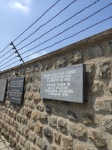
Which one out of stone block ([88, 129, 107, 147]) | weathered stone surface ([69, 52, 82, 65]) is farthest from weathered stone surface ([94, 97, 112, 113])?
weathered stone surface ([69, 52, 82, 65])

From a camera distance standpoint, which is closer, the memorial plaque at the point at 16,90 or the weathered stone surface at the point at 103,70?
the weathered stone surface at the point at 103,70

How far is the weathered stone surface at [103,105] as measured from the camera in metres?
2.21

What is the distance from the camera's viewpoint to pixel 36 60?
4066 mm

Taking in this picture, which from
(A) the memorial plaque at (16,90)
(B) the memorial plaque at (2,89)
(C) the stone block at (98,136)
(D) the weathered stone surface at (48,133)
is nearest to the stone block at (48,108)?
(D) the weathered stone surface at (48,133)

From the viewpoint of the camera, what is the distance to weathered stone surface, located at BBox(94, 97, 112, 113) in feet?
7.25

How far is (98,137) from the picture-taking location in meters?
2.30

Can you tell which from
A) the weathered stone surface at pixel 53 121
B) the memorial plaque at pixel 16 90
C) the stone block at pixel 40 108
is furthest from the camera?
the memorial plaque at pixel 16 90

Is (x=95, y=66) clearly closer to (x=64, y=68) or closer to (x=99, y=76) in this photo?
(x=99, y=76)

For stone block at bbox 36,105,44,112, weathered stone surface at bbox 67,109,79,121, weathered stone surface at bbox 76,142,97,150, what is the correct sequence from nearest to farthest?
weathered stone surface at bbox 76,142,97,150
weathered stone surface at bbox 67,109,79,121
stone block at bbox 36,105,44,112

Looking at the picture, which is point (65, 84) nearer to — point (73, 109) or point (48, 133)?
point (73, 109)

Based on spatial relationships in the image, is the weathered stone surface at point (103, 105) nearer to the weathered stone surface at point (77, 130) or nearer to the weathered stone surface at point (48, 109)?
the weathered stone surface at point (77, 130)

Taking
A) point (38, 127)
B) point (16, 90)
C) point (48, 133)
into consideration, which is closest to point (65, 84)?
point (48, 133)

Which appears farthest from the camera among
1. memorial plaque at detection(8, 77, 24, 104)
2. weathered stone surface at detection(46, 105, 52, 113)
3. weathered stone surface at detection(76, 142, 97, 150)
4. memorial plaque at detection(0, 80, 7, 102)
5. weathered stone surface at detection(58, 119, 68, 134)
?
memorial plaque at detection(0, 80, 7, 102)

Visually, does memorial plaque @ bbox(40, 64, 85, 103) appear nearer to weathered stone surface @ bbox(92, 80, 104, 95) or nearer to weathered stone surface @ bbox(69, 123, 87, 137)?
weathered stone surface @ bbox(92, 80, 104, 95)
